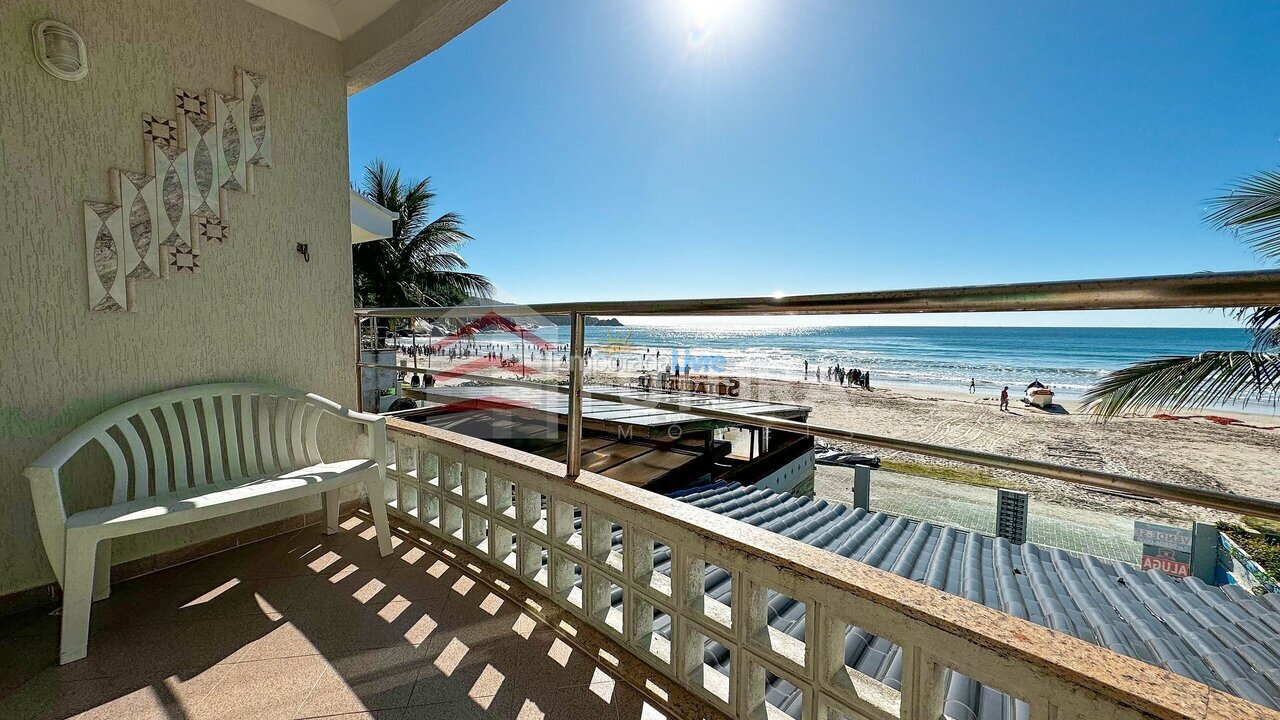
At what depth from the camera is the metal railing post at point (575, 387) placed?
1.50m

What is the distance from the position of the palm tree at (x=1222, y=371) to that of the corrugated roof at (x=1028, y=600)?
4.56ft

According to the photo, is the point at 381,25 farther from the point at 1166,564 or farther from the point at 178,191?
the point at 1166,564

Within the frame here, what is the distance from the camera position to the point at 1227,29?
955 inches

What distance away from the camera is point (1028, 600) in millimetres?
3049

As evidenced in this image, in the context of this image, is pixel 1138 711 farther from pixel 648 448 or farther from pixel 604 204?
pixel 604 204

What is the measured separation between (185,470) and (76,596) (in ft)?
1.74

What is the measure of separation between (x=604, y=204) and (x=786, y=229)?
1307cm

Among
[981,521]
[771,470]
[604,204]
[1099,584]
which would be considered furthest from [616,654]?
[604,204]

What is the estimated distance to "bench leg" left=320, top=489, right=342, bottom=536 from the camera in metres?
2.29

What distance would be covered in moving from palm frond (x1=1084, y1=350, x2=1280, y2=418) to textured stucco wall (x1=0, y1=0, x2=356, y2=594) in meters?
5.70

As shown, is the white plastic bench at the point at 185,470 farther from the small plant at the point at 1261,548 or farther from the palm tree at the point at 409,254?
the palm tree at the point at 409,254

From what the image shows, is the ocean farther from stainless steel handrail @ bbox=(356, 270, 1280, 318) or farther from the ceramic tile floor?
stainless steel handrail @ bbox=(356, 270, 1280, 318)

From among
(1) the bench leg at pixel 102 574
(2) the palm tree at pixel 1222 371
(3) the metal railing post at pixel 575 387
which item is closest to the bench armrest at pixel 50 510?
(1) the bench leg at pixel 102 574

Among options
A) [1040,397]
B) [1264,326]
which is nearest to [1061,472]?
[1264,326]
